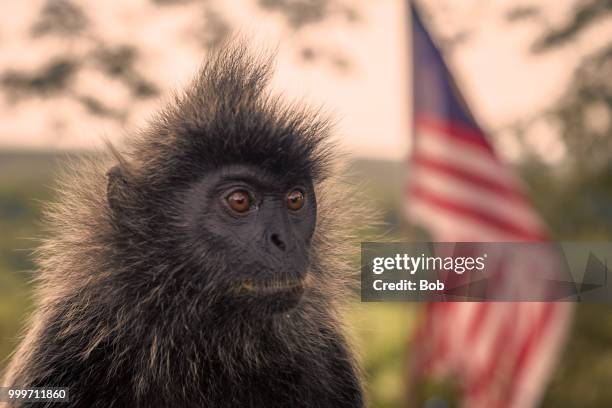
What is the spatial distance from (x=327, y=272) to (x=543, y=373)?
3459mm

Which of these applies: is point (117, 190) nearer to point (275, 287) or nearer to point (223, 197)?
point (223, 197)

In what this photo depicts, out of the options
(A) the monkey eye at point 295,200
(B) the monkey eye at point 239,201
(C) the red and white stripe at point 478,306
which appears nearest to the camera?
(B) the monkey eye at point 239,201

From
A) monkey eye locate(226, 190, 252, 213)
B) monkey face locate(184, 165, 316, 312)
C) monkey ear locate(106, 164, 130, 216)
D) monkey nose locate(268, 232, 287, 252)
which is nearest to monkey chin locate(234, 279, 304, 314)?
monkey face locate(184, 165, 316, 312)

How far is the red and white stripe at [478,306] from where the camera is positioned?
6691 mm

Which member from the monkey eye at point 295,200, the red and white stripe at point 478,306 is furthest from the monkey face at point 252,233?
the red and white stripe at point 478,306

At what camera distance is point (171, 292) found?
3738mm

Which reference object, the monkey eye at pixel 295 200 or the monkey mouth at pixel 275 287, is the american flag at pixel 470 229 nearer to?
the monkey eye at pixel 295 200

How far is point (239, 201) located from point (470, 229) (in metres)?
4.16

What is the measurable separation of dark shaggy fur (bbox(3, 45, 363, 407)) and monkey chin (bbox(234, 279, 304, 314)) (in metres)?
0.08

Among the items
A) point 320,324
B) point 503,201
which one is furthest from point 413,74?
point 320,324

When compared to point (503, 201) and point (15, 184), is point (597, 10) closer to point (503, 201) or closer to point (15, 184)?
point (503, 201)

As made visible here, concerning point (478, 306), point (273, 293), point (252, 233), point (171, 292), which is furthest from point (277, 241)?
point (478, 306)

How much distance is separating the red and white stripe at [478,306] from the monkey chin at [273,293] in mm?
3481

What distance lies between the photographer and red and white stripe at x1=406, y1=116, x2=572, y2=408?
6691 millimetres
